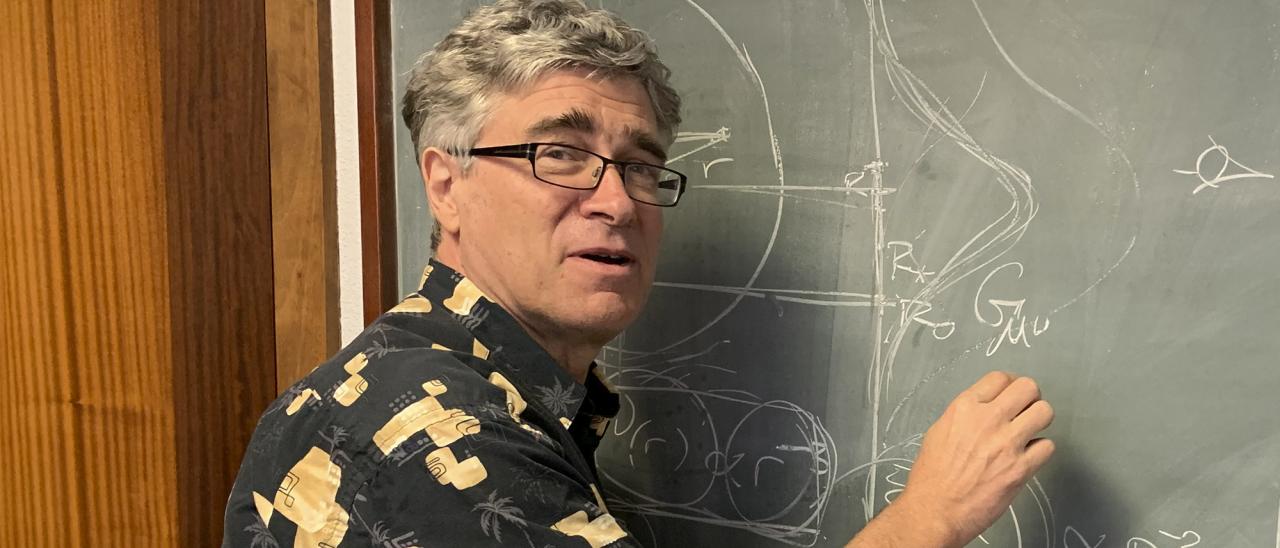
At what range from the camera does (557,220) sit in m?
0.88

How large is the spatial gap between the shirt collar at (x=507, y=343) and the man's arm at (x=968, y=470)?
11.9 inches

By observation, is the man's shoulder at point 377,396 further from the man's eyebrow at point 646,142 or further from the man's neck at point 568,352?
the man's eyebrow at point 646,142

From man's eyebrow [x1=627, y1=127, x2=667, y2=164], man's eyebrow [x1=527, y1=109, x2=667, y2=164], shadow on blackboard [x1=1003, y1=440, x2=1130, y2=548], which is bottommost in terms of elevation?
shadow on blackboard [x1=1003, y1=440, x2=1130, y2=548]

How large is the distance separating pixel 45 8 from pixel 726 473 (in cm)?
100

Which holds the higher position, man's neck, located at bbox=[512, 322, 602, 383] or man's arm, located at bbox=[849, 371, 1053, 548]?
man's neck, located at bbox=[512, 322, 602, 383]

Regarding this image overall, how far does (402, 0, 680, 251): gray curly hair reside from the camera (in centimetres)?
89

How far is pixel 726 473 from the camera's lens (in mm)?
1091

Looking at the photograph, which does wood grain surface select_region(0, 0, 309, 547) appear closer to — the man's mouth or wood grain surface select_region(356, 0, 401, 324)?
wood grain surface select_region(356, 0, 401, 324)

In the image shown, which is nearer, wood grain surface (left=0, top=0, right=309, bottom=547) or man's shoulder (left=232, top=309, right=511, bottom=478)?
man's shoulder (left=232, top=309, right=511, bottom=478)

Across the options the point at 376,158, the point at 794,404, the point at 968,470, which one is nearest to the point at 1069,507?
the point at 968,470

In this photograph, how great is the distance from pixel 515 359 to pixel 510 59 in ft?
0.94

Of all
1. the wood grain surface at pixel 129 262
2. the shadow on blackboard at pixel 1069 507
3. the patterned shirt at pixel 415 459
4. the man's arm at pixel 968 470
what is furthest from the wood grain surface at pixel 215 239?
the shadow on blackboard at pixel 1069 507

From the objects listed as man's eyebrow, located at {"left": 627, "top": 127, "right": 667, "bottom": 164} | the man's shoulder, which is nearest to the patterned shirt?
the man's shoulder

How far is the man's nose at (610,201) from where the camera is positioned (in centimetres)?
88
